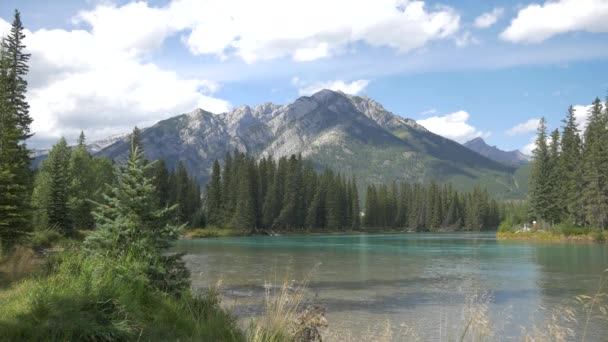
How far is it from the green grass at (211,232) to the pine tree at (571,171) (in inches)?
2332

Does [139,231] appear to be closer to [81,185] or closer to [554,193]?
[81,185]

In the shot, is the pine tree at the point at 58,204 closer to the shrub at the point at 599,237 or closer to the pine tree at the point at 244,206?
the pine tree at the point at 244,206

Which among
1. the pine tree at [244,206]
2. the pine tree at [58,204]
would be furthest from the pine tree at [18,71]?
the pine tree at [244,206]

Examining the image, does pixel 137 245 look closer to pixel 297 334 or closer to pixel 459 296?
pixel 297 334

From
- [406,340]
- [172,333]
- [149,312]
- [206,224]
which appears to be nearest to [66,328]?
[172,333]

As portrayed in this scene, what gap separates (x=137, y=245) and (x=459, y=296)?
49.1 ft

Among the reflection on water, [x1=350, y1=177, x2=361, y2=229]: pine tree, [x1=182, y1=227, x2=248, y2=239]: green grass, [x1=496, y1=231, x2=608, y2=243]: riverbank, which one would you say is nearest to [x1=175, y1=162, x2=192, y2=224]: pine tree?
[x1=182, y1=227, x2=248, y2=239]: green grass

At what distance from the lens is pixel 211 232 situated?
298ft

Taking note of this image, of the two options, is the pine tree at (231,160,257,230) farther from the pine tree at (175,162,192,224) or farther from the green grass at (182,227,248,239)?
the pine tree at (175,162,192,224)

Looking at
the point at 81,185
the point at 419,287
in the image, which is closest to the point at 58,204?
the point at 81,185

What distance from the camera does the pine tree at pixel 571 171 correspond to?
69.0m

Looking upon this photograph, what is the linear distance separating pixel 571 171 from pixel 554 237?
15328 mm

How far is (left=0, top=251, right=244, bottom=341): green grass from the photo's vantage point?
5.77 meters

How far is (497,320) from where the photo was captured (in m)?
15.5
